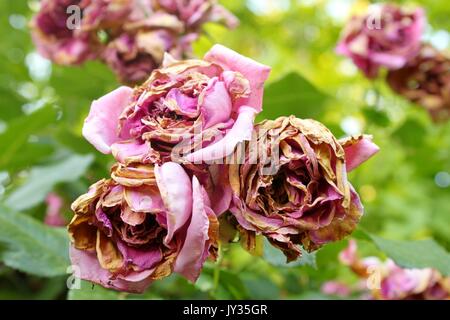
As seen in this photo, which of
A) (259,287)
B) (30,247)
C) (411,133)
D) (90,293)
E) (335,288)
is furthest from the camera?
(411,133)

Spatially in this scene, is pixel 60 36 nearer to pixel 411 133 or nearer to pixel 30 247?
pixel 30 247

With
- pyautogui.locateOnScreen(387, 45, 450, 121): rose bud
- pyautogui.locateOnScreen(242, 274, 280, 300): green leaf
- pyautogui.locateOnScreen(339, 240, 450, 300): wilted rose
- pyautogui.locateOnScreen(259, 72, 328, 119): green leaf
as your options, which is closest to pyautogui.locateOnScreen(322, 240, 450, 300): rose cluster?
pyautogui.locateOnScreen(339, 240, 450, 300): wilted rose

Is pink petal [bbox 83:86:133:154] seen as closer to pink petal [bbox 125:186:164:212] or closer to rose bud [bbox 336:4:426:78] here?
pink petal [bbox 125:186:164:212]

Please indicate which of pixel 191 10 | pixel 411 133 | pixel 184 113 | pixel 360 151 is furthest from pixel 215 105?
pixel 411 133

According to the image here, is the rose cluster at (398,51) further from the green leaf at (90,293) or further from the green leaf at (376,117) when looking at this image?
the green leaf at (90,293)

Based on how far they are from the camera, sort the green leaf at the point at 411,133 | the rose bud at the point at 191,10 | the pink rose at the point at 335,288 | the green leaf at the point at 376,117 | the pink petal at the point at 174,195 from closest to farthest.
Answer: the pink petal at the point at 174,195, the rose bud at the point at 191,10, the pink rose at the point at 335,288, the green leaf at the point at 376,117, the green leaf at the point at 411,133

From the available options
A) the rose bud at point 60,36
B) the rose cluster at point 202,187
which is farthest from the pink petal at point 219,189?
the rose bud at point 60,36

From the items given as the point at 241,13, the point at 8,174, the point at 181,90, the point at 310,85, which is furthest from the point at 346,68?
the point at 181,90
